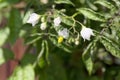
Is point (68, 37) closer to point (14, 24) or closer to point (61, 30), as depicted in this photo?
point (61, 30)

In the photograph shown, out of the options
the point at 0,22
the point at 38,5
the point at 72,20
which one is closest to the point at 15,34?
the point at 38,5

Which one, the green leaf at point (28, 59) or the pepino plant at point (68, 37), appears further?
the green leaf at point (28, 59)

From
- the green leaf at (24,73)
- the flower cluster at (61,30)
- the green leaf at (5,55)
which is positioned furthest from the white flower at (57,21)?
the green leaf at (5,55)

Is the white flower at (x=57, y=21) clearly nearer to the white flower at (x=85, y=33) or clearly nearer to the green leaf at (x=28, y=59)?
the white flower at (x=85, y=33)

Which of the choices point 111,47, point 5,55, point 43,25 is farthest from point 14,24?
point 111,47

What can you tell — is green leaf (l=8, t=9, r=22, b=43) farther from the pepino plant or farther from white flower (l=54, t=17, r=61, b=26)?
white flower (l=54, t=17, r=61, b=26)

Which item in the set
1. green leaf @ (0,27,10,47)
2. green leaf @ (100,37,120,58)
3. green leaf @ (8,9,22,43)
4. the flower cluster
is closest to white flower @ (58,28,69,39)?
the flower cluster
